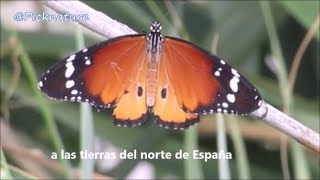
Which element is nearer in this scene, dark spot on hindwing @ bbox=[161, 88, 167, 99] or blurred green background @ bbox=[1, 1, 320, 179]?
dark spot on hindwing @ bbox=[161, 88, 167, 99]

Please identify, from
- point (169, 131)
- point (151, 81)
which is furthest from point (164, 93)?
point (169, 131)

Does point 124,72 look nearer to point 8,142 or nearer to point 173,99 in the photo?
point 173,99

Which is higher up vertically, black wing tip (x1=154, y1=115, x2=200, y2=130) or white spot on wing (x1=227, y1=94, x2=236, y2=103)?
white spot on wing (x1=227, y1=94, x2=236, y2=103)

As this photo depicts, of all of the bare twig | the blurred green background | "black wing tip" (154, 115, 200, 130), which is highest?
the blurred green background

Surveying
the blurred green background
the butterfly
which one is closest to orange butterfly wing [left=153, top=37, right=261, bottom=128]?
the butterfly

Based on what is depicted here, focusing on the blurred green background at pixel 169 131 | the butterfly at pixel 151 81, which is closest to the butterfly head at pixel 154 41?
the butterfly at pixel 151 81

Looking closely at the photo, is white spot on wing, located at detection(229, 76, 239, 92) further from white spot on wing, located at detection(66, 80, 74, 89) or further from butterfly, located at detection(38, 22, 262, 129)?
white spot on wing, located at detection(66, 80, 74, 89)

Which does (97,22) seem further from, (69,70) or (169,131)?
(169,131)

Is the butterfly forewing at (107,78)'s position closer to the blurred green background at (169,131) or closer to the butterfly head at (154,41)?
the butterfly head at (154,41)
